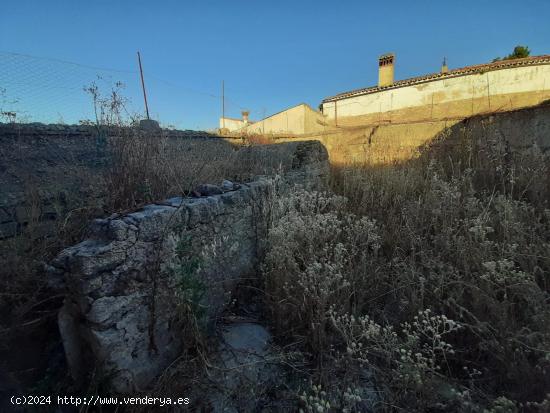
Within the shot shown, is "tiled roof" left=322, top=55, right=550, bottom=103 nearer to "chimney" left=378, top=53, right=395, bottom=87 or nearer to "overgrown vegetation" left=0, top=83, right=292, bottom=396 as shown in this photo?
"chimney" left=378, top=53, right=395, bottom=87

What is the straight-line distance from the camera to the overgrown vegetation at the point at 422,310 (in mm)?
1546

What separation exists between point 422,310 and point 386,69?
1816cm

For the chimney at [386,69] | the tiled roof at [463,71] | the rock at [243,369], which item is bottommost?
the rock at [243,369]

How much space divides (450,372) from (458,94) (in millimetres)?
15837

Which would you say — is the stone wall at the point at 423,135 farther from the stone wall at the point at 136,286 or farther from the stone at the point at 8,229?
the stone at the point at 8,229

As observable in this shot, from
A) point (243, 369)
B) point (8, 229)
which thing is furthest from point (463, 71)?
point (8, 229)

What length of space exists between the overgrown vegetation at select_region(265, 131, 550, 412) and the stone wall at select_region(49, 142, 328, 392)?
29.7 inches

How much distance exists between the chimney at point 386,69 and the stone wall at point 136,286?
58.6 ft

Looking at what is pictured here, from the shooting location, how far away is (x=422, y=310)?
2.12 meters

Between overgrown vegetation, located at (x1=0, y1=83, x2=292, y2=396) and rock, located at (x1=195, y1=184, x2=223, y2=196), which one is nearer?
overgrown vegetation, located at (x1=0, y1=83, x2=292, y2=396)

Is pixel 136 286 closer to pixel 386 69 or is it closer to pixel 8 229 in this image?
pixel 8 229

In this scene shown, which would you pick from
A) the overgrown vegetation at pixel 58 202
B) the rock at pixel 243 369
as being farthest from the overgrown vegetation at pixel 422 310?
the overgrown vegetation at pixel 58 202

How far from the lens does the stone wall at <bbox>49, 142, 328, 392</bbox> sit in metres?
1.47

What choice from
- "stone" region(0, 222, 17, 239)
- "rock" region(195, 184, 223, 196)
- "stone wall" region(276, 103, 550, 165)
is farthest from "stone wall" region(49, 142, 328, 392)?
"stone wall" region(276, 103, 550, 165)
